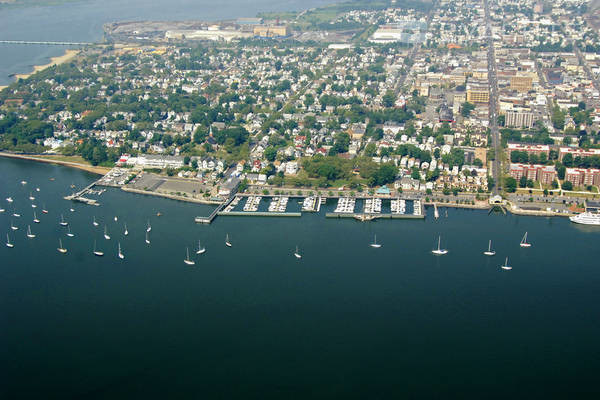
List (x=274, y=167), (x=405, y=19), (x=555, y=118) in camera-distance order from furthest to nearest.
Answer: (x=405, y=19) < (x=555, y=118) < (x=274, y=167)

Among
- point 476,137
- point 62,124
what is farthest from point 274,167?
point 62,124

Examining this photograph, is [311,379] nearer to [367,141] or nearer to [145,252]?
[145,252]

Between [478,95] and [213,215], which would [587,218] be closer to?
[213,215]

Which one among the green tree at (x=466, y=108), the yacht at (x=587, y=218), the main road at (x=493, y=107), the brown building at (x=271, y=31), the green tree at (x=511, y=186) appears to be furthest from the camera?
the brown building at (x=271, y=31)

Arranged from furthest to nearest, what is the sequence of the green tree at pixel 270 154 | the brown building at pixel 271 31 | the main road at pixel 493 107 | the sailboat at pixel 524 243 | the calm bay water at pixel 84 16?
the brown building at pixel 271 31 → the calm bay water at pixel 84 16 → the green tree at pixel 270 154 → the main road at pixel 493 107 → the sailboat at pixel 524 243

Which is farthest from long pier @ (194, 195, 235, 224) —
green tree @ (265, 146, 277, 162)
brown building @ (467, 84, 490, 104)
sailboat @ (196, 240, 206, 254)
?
brown building @ (467, 84, 490, 104)

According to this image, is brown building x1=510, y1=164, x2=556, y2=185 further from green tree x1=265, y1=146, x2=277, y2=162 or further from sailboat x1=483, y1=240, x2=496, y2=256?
green tree x1=265, y1=146, x2=277, y2=162

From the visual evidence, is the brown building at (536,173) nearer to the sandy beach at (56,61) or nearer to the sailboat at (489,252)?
the sailboat at (489,252)

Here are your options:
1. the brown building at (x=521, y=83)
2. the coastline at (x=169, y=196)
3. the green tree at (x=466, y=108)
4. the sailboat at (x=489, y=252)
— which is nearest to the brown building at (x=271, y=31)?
the brown building at (x=521, y=83)
